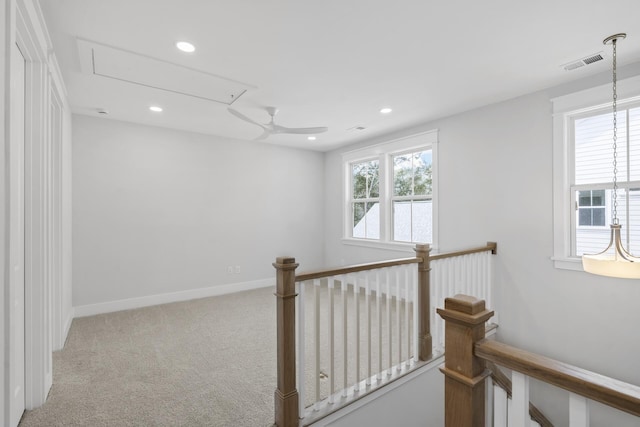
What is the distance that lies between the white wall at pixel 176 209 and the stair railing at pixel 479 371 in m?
4.48

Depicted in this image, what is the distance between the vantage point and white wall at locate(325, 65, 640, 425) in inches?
110

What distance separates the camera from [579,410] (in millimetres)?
786

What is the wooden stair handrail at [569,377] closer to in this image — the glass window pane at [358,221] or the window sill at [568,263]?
the window sill at [568,263]

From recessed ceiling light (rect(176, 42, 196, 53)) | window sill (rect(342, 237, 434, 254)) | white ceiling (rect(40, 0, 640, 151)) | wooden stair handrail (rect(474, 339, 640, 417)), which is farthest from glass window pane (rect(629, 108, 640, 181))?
recessed ceiling light (rect(176, 42, 196, 53))

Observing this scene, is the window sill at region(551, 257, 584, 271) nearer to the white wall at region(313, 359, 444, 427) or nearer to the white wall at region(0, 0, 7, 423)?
the white wall at region(313, 359, 444, 427)

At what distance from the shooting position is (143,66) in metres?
2.70

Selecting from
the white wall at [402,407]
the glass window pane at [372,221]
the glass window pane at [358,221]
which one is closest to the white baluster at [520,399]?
the white wall at [402,407]

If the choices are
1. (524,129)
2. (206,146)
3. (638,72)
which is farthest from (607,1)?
(206,146)

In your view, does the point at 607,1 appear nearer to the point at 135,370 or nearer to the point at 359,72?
the point at 359,72

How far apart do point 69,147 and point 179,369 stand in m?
2.99

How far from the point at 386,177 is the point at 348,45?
2914 millimetres

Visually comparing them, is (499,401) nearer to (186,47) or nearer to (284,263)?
(284,263)

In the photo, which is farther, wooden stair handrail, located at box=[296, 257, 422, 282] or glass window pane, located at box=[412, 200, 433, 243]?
glass window pane, located at box=[412, 200, 433, 243]

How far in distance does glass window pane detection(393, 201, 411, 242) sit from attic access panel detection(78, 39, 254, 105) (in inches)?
116
